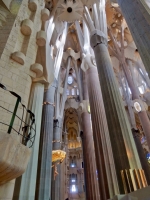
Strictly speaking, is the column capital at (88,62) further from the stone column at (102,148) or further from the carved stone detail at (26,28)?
the carved stone detail at (26,28)

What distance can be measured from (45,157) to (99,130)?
2694mm

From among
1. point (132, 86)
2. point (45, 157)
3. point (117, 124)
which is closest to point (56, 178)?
point (45, 157)

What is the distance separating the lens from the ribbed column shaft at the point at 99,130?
621 cm

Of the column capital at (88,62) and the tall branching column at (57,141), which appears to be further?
the tall branching column at (57,141)

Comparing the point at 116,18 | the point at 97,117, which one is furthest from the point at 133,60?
the point at 97,117

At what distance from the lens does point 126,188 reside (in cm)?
404

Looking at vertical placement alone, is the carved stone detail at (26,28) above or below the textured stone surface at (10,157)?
above

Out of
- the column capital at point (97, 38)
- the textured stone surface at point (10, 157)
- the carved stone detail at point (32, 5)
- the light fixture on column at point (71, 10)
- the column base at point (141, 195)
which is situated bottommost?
the column base at point (141, 195)

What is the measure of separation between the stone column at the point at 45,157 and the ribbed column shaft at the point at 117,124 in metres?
3.37

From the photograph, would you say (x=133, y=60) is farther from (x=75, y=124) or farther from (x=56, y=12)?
(x=75, y=124)

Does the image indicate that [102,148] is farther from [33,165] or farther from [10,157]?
[10,157]

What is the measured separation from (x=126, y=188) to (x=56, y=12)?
1310 cm

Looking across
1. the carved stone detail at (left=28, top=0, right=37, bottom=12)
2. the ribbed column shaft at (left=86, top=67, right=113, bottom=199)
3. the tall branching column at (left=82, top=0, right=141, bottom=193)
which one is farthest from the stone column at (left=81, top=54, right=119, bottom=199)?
the carved stone detail at (left=28, top=0, right=37, bottom=12)

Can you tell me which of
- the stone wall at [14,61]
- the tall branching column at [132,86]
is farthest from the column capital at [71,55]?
the stone wall at [14,61]
